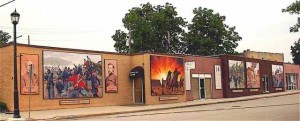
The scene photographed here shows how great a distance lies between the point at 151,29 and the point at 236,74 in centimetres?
1806

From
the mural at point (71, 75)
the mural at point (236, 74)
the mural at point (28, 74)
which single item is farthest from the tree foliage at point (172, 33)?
the mural at point (28, 74)

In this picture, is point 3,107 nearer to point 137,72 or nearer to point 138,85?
point 137,72

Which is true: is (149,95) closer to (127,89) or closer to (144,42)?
(127,89)

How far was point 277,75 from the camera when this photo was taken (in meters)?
58.8

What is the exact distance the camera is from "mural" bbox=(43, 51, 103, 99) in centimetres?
2966

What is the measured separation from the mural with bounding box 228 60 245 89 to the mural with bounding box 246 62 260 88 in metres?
1.28

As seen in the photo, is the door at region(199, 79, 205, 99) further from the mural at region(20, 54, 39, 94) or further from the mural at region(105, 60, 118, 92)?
the mural at region(20, 54, 39, 94)

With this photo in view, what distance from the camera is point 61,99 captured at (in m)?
30.1

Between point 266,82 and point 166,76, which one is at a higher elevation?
point 166,76

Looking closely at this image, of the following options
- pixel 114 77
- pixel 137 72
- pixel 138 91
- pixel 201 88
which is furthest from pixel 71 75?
pixel 201 88

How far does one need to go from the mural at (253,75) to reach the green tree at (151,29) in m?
15.7

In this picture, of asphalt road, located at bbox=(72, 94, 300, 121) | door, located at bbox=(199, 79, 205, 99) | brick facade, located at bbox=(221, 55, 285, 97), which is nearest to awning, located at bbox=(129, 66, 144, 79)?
asphalt road, located at bbox=(72, 94, 300, 121)

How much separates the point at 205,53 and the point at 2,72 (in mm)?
42546

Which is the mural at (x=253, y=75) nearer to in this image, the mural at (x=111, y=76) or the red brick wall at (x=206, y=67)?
the red brick wall at (x=206, y=67)
